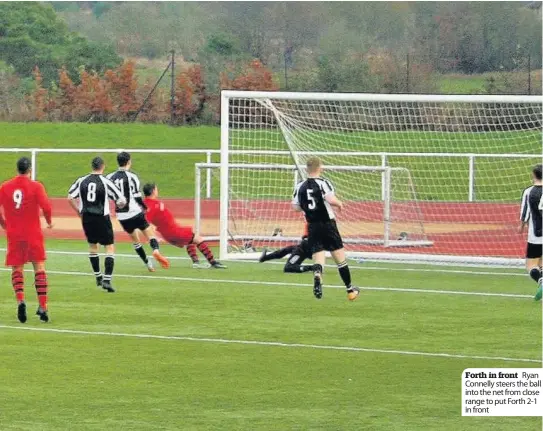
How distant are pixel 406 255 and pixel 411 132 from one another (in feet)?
41.3

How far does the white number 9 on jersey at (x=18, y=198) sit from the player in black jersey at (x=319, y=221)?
3.89 m

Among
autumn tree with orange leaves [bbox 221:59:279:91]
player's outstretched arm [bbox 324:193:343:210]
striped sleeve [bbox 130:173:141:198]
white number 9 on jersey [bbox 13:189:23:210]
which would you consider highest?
autumn tree with orange leaves [bbox 221:59:279:91]

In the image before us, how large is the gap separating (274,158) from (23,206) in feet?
62.3

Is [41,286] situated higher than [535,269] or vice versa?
[41,286]

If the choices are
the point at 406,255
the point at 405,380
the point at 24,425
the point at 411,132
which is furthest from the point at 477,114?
the point at 24,425

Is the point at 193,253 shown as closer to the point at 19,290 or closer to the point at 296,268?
the point at 296,268

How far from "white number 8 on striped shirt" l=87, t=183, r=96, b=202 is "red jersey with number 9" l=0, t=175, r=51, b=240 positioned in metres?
3.46

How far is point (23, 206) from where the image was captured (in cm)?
1483

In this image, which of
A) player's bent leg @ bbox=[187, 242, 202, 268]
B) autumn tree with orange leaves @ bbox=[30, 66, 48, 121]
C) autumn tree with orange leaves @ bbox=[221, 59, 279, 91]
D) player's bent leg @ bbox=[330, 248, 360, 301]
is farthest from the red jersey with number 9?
autumn tree with orange leaves @ bbox=[30, 66, 48, 121]

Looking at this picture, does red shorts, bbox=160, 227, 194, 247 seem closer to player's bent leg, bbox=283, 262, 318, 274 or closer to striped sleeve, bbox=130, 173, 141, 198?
striped sleeve, bbox=130, 173, 141, 198

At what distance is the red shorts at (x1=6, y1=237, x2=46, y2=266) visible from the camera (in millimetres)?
14812

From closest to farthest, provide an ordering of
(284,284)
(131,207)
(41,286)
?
(41,286) < (284,284) < (131,207)

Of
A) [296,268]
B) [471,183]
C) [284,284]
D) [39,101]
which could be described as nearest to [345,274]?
[284,284]

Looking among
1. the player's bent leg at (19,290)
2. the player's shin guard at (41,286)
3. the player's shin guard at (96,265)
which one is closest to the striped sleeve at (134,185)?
the player's shin guard at (96,265)
